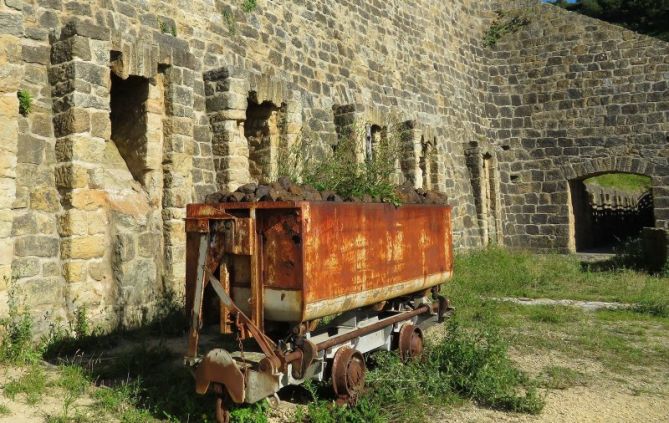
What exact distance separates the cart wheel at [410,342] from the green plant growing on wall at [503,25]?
14.2m

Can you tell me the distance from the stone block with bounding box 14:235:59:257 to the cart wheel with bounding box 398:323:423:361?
3.53m

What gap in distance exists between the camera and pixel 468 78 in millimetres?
17031

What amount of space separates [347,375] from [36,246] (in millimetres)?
3396

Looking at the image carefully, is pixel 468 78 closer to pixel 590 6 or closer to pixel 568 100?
pixel 568 100

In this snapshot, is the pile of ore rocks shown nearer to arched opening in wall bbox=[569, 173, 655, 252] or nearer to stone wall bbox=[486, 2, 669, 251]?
stone wall bbox=[486, 2, 669, 251]

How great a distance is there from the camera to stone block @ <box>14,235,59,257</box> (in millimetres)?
5676

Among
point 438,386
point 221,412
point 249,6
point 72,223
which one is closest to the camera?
point 221,412

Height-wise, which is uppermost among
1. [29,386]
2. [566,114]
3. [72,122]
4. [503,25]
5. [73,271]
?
[503,25]

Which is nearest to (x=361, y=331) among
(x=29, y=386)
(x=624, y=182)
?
(x=29, y=386)

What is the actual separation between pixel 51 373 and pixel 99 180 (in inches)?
83.2

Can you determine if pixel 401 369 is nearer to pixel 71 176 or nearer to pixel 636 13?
pixel 71 176

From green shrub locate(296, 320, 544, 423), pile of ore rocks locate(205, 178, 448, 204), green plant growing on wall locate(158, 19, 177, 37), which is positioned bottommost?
green shrub locate(296, 320, 544, 423)

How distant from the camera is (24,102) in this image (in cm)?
589

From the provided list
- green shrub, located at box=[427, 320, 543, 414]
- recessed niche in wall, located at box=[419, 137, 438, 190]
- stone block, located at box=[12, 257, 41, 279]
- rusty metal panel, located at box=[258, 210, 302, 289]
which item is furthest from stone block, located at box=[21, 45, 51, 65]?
recessed niche in wall, located at box=[419, 137, 438, 190]
